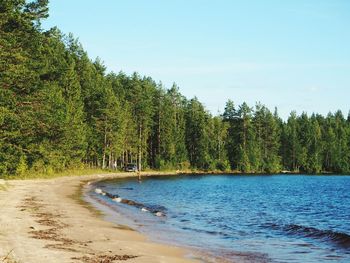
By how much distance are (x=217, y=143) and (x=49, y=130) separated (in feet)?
278

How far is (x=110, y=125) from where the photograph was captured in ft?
314

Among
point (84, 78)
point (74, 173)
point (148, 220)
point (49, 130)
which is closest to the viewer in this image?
point (148, 220)

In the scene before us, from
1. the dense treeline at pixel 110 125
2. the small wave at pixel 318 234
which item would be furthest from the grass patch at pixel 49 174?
the small wave at pixel 318 234

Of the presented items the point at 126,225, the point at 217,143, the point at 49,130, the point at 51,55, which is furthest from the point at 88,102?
the point at 126,225

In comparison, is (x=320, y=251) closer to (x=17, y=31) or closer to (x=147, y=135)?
(x=17, y=31)

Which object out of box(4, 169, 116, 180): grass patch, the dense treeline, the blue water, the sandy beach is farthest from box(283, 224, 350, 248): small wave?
box(4, 169, 116, 180): grass patch

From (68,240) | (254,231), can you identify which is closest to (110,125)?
(254,231)

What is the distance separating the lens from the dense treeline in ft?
149

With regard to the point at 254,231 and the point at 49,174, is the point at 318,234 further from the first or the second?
the point at 49,174

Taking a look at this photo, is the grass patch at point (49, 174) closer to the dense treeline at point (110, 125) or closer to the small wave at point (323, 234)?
the dense treeline at point (110, 125)

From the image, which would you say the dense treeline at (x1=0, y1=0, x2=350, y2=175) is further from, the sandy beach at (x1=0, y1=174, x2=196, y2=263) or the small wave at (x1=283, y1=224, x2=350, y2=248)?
the small wave at (x1=283, y1=224, x2=350, y2=248)

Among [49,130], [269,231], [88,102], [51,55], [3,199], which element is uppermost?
[51,55]

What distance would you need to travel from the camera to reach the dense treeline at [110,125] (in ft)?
149

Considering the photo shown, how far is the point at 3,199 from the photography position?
96.8 feet
